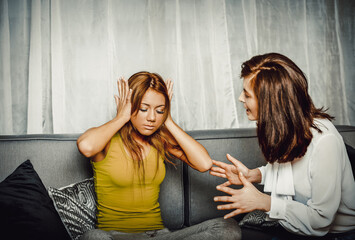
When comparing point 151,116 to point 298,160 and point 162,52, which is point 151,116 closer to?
point 298,160

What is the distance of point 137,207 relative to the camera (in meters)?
1.43

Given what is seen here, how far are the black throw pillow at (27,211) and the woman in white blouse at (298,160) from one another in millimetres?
656

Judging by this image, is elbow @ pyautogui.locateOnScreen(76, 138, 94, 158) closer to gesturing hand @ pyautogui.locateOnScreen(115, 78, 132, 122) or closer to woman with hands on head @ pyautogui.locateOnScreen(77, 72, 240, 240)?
woman with hands on head @ pyautogui.locateOnScreen(77, 72, 240, 240)

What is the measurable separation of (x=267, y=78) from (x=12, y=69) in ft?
5.19

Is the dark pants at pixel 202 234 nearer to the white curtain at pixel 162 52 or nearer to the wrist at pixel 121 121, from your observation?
the wrist at pixel 121 121

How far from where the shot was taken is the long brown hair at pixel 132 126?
1.40 metres

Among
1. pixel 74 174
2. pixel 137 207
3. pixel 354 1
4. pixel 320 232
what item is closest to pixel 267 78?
pixel 320 232

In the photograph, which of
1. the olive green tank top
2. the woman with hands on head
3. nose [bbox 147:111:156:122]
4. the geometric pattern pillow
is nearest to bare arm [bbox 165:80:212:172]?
the woman with hands on head

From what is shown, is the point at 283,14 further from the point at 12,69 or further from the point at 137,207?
the point at 12,69

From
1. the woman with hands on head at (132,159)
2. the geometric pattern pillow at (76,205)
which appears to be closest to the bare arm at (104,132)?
the woman with hands on head at (132,159)

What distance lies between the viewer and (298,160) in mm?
1224

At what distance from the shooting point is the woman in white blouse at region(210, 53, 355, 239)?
3.60ft

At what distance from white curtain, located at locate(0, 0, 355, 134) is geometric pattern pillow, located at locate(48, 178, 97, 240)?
591mm

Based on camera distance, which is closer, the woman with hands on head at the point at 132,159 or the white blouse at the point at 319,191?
the white blouse at the point at 319,191
